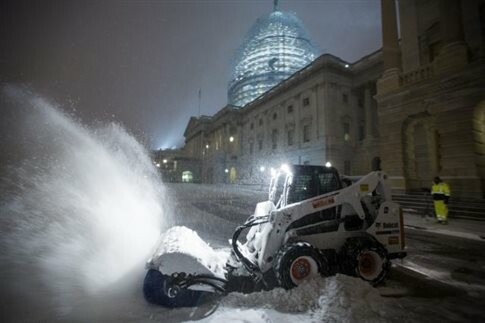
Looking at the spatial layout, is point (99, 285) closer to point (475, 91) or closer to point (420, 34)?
point (475, 91)

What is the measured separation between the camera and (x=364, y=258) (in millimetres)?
4715

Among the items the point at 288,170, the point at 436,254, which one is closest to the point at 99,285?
the point at 288,170

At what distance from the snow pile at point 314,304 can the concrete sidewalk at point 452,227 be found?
7.63m

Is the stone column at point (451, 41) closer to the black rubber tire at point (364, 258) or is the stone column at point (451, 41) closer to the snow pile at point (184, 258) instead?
the black rubber tire at point (364, 258)

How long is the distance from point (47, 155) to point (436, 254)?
17.8 m

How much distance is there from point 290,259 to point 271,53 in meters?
73.6

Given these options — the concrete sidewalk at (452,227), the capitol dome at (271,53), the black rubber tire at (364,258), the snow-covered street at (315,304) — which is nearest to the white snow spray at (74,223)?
the snow-covered street at (315,304)

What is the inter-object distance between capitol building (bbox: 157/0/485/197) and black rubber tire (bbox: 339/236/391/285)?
12333mm

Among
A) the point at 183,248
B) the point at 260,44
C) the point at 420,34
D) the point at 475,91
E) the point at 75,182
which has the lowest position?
the point at 183,248

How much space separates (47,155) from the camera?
1344 centimetres

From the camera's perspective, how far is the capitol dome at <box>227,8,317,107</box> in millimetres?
69000

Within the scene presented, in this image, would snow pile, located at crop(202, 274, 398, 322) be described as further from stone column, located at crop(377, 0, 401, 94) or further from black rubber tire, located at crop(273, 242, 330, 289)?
stone column, located at crop(377, 0, 401, 94)

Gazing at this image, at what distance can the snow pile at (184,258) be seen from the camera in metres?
3.98

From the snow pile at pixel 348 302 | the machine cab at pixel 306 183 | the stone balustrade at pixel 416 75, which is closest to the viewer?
the snow pile at pixel 348 302
